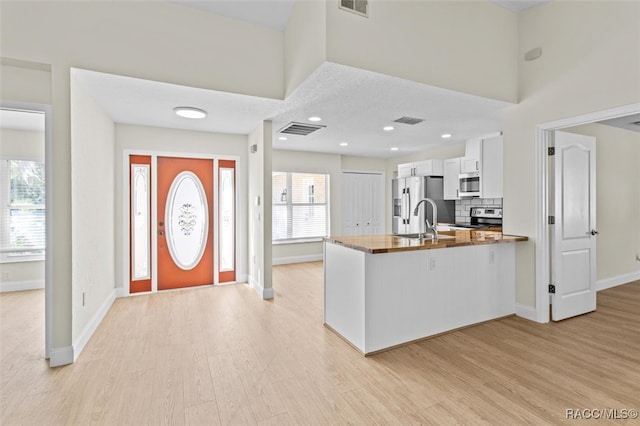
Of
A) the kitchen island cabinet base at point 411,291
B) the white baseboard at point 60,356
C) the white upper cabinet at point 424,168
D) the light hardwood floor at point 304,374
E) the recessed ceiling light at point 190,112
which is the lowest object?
the light hardwood floor at point 304,374

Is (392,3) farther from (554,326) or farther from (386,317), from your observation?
(554,326)

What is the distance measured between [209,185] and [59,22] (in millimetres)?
2704

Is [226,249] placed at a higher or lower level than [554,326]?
higher

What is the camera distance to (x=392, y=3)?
110 inches

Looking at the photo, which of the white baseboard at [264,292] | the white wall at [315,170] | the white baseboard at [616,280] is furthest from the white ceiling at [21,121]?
the white baseboard at [616,280]

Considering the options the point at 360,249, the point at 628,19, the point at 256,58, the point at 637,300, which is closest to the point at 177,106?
the point at 256,58

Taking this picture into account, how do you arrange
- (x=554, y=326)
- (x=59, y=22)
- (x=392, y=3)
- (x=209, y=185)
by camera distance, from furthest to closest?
1. (x=209, y=185)
2. (x=554, y=326)
3. (x=392, y=3)
4. (x=59, y=22)

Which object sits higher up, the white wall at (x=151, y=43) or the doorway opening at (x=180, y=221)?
the white wall at (x=151, y=43)

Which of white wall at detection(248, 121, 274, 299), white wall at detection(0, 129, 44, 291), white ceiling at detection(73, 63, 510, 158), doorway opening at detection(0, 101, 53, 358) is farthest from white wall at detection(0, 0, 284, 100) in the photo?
white wall at detection(0, 129, 44, 291)

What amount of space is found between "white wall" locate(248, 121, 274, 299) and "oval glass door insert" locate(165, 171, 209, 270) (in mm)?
906

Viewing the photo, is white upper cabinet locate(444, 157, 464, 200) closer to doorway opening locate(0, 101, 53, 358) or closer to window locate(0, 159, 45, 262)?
doorway opening locate(0, 101, 53, 358)

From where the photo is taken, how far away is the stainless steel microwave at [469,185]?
219 inches

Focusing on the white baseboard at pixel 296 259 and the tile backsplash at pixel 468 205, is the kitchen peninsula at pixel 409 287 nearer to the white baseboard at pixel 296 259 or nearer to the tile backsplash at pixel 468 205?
the tile backsplash at pixel 468 205

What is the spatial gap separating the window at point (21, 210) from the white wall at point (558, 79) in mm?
6795
